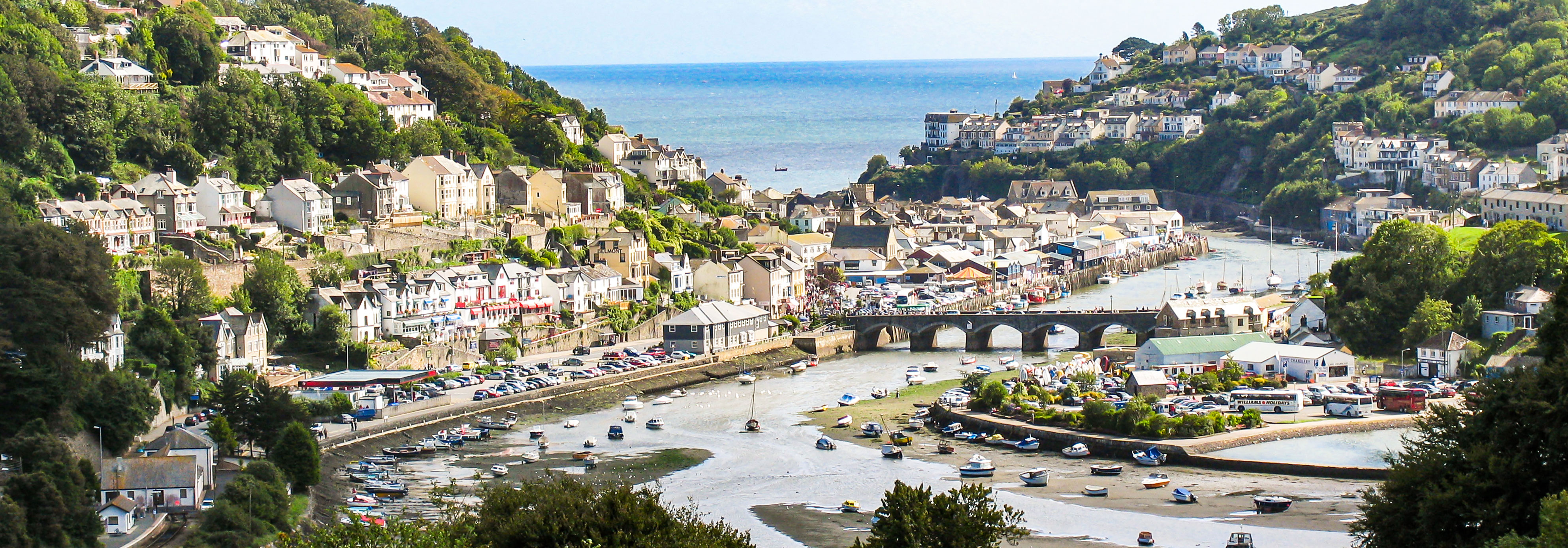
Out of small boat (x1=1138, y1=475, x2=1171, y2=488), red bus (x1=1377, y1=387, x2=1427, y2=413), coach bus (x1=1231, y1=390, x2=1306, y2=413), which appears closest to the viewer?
small boat (x1=1138, y1=475, x2=1171, y2=488)

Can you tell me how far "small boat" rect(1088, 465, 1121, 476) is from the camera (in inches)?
1462

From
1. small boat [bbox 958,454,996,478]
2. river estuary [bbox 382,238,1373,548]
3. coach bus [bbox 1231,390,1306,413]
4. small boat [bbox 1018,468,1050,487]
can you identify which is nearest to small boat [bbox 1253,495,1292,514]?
river estuary [bbox 382,238,1373,548]

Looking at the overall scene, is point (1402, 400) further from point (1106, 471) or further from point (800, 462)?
point (800, 462)

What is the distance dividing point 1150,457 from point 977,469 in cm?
353

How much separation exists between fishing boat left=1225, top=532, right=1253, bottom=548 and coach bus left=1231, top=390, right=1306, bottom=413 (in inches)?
446

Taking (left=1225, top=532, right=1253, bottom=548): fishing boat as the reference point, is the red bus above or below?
above

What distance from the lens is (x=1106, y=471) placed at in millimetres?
37188

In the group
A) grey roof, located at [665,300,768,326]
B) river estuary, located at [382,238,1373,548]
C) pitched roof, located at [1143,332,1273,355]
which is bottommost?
river estuary, located at [382,238,1373,548]

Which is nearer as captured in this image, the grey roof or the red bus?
the red bus

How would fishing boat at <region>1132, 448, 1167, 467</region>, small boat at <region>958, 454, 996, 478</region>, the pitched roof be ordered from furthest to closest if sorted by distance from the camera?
the pitched roof
fishing boat at <region>1132, 448, 1167, 467</region>
small boat at <region>958, 454, 996, 478</region>

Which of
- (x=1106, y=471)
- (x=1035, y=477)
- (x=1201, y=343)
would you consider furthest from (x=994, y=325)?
(x=1035, y=477)

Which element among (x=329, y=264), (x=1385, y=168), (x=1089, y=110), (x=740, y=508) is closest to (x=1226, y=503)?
(x=740, y=508)

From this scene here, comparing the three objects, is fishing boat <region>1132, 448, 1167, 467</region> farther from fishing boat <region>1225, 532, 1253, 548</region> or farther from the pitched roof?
the pitched roof

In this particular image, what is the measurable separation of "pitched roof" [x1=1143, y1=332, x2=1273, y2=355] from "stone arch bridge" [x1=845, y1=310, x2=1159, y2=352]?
4.63m
